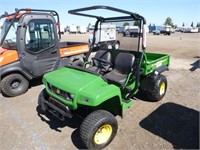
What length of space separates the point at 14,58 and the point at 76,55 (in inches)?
87.1

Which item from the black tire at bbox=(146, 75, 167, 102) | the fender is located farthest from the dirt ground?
the fender

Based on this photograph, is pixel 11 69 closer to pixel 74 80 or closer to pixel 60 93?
pixel 60 93

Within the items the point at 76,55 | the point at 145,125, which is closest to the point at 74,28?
the point at 76,55

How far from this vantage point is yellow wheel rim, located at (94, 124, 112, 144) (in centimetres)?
288

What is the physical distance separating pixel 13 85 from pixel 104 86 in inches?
127

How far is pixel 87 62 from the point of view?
443 centimetres

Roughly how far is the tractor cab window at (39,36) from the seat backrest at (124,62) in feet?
8.13

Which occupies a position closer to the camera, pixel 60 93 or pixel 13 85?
pixel 60 93

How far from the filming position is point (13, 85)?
198 inches

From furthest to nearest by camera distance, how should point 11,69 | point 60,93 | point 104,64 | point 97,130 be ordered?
point 11,69 → point 104,64 → point 60,93 → point 97,130

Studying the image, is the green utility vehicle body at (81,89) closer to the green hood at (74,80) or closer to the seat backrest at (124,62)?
the green hood at (74,80)

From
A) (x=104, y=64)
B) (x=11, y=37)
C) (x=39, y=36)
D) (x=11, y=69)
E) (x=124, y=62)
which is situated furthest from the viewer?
(x=39, y=36)

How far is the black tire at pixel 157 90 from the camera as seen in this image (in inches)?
168

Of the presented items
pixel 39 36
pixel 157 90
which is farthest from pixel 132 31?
pixel 39 36
